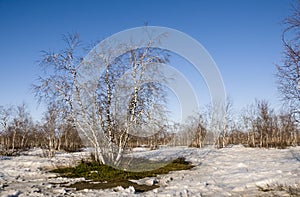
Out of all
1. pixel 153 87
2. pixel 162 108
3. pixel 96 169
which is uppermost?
pixel 153 87

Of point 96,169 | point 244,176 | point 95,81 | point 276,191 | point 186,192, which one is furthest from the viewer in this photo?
point 95,81

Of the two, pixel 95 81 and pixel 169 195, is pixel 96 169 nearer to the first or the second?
pixel 95 81

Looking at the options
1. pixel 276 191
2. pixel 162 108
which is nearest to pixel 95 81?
pixel 162 108

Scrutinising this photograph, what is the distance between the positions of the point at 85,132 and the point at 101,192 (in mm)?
5028

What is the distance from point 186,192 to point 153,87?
5.98 m

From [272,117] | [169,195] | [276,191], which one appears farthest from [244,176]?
[272,117]

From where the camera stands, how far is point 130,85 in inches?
467

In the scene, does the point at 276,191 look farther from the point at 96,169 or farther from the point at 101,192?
the point at 96,169

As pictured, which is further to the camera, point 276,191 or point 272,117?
point 272,117

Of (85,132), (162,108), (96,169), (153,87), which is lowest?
(96,169)

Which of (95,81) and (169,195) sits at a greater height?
(95,81)

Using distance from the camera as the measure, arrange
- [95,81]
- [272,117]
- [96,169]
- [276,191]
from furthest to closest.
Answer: [272,117], [95,81], [96,169], [276,191]

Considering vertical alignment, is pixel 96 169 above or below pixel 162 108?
below

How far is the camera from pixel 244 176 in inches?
350
